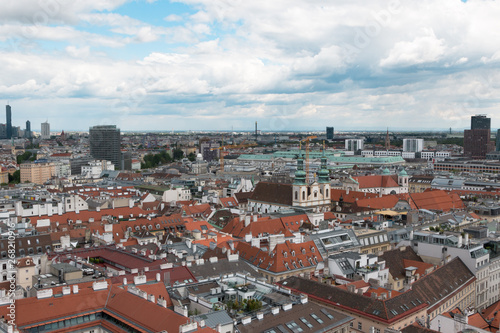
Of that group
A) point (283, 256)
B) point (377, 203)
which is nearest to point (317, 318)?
point (283, 256)

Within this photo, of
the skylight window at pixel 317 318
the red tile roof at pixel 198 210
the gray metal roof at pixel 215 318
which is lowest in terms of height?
the red tile roof at pixel 198 210

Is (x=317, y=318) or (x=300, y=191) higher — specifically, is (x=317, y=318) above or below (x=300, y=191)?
below

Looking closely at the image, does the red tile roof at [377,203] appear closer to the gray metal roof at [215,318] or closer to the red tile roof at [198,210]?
the red tile roof at [198,210]

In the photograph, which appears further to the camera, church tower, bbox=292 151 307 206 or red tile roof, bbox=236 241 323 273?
church tower, bbox=292 151 307 206

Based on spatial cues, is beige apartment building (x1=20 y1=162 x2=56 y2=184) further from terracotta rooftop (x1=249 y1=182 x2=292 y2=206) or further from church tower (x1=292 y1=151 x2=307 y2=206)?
church tower (x1=292 y1=151 x2=307 y2=206)

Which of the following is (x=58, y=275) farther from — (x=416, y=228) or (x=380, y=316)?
(x=416, y=228)

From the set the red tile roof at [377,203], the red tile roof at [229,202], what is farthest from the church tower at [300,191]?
the red tile roof at [229,202]

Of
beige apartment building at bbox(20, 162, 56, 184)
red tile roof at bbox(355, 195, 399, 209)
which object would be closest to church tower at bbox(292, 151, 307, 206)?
red tile roof at bbox(355, 195, 399, 209)

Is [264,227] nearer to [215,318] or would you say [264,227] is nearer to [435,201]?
[215,318]

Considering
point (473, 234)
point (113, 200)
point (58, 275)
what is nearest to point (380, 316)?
point (58, 275)

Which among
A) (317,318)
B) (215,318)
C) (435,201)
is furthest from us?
(435,201)

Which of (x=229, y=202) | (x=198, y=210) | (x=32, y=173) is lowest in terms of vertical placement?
(x=229, y=202)
